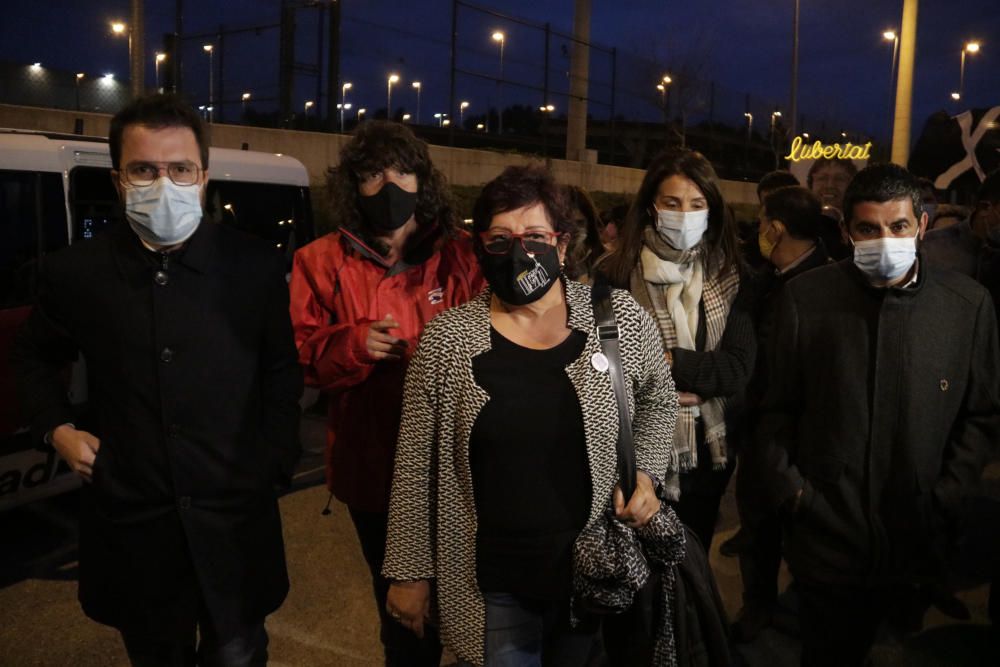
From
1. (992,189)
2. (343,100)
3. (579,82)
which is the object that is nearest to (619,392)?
(992,189)

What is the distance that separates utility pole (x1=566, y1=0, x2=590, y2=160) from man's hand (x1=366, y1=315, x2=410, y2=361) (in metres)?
23.4

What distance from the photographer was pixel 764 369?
4.04 metres

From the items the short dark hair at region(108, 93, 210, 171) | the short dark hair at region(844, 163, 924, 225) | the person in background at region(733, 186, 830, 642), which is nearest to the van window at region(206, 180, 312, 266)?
the person in background at region(733, 186, 830, 642)

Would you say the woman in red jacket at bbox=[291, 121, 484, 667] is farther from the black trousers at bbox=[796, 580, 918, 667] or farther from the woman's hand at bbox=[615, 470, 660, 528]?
the black trousers at bbox=[796, 580, 918, 667]

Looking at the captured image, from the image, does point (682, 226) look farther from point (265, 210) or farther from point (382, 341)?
point (265, 210)

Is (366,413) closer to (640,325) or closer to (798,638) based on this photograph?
(640,325)

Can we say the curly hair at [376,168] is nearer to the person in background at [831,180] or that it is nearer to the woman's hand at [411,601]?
the woman's hand at [411,601]

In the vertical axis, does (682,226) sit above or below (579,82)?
below

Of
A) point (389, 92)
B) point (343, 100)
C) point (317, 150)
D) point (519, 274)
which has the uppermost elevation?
point (389, 92)

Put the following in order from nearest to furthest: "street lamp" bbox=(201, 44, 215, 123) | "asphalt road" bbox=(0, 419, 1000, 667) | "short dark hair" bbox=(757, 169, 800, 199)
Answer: "asphalt road" bbox=(0, 419, 1000, 667), "short dark hair" bbox=(757, 169, 800, 199), "street lamp" bbox=(201, 44, 215, 123)

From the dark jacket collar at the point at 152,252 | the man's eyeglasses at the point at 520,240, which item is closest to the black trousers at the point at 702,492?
the man's eyeglasses at the point at 520,240

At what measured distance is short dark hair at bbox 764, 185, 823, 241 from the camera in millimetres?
4434

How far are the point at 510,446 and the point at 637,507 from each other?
16.0 inches

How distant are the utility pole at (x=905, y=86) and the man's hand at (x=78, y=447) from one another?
15.3 metres
